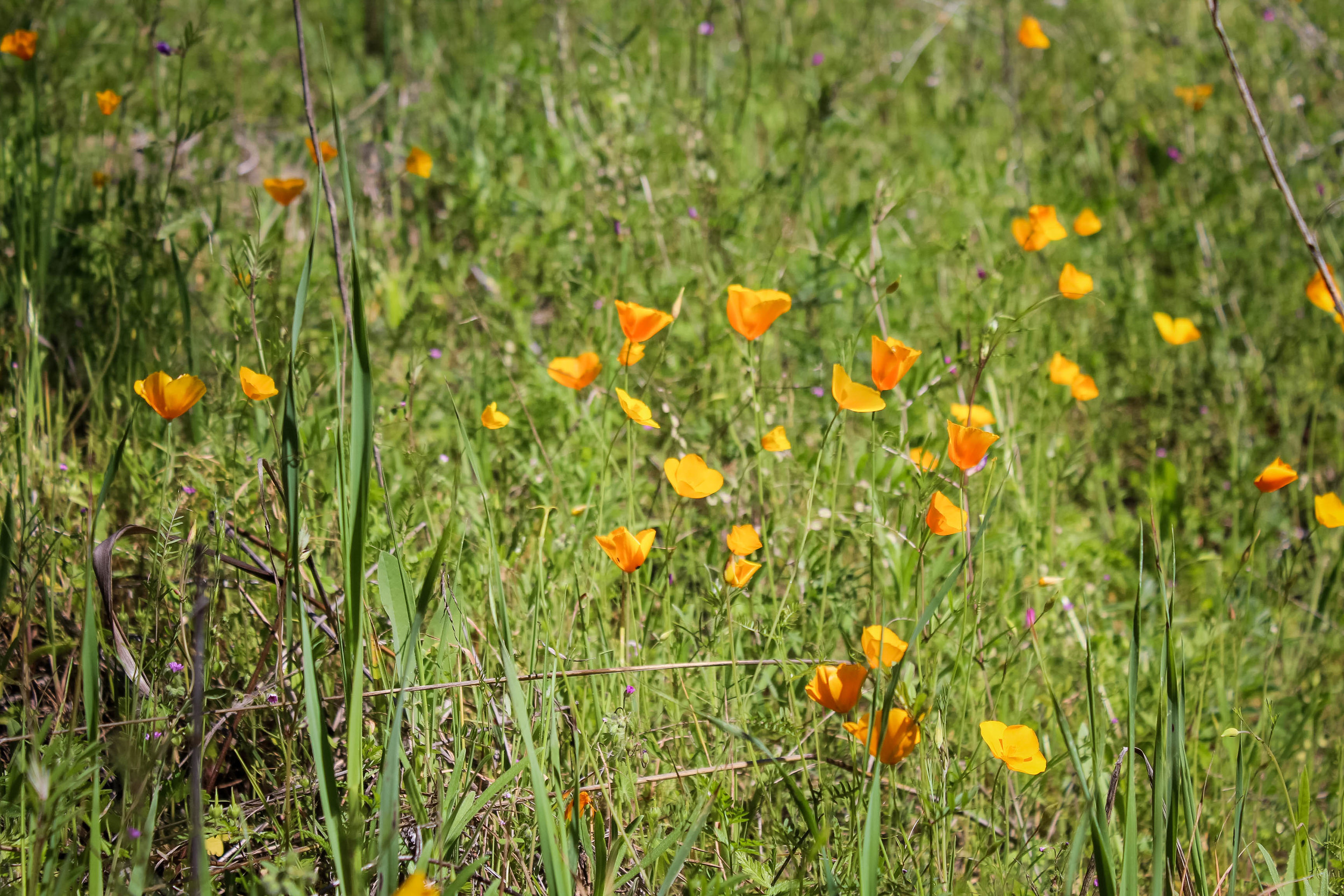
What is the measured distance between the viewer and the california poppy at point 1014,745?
117cm

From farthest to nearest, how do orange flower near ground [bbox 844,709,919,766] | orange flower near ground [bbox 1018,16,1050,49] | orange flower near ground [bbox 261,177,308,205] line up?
orange flower near ground [bbox 1018,16,1050,49], orange flower near ground [bbox 261,177,308,205], orange flower near ground [bbox 844,709,919,766]

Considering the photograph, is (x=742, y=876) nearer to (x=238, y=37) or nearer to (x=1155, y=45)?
(x=238, y=37)

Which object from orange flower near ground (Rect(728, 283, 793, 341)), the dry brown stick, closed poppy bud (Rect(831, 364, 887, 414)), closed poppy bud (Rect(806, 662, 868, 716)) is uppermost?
the dry brown stick

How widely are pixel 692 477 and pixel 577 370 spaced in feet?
1.16

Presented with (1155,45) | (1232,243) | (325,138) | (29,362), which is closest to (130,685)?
(29,362)

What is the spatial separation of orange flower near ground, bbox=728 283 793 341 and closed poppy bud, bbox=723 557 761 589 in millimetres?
394

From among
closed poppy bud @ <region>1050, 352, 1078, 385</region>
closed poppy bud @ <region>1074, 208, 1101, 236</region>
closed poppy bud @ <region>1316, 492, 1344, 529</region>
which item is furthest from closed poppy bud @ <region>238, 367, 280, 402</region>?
closed poppy bud @ <region>1074, 208, 1101, 236</region>

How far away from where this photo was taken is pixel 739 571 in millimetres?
1312

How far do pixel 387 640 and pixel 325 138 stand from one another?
2.33m

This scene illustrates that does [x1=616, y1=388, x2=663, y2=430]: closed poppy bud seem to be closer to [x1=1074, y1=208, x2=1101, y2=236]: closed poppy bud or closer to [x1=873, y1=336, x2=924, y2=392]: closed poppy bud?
[x1=873, y1=336, x2=924, y2=392]: closed poppy bud

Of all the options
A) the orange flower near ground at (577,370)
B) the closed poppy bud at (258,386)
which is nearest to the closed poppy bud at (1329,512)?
the orange flower near ground at (577,370)

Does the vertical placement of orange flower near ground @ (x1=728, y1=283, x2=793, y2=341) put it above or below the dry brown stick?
→ below

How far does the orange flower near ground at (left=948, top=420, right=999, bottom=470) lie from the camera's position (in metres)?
1.28

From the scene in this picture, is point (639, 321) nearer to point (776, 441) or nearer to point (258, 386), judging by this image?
point (776, 441)
